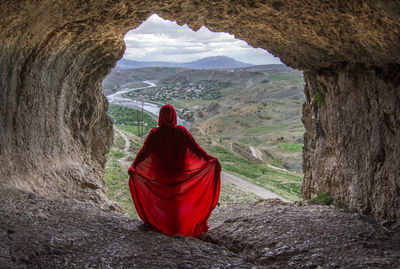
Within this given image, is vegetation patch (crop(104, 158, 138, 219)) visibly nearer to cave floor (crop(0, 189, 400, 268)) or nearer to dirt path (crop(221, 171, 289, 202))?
cave floor (crop(0, 189, 400, 268))

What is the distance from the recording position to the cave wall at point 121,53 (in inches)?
215

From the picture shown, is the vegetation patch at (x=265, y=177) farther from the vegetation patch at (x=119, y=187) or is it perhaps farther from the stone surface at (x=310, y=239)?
the stone surface at (x=310, y=239)

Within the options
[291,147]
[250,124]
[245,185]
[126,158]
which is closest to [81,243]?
[245,185]

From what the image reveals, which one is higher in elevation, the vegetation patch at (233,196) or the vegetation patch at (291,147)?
the vegetation patch at (233,196)

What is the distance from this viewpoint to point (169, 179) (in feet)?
20.2

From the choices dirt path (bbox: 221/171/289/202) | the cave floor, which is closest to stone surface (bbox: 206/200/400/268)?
the cave floor

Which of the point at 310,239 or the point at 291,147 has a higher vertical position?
the point at 310,239

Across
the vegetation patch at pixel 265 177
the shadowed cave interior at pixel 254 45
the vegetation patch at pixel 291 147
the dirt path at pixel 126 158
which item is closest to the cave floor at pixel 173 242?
the shadowed cave interior at pixel 254 45

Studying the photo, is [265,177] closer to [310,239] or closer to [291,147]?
[291,147]

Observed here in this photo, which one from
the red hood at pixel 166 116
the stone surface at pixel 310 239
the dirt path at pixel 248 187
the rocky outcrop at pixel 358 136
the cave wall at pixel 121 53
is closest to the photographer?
the stone surface at pixel 310 239

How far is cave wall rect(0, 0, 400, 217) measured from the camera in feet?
17.9

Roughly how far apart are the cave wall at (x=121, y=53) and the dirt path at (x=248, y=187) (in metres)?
6.82

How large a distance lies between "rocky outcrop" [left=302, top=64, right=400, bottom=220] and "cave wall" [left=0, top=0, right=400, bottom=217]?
0.03 meters

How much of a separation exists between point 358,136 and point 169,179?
13.2ft
